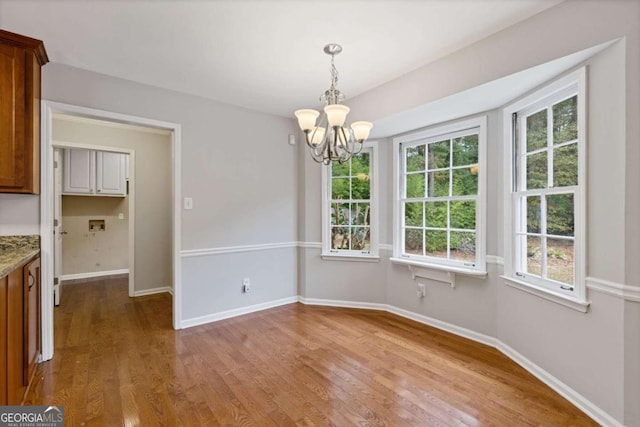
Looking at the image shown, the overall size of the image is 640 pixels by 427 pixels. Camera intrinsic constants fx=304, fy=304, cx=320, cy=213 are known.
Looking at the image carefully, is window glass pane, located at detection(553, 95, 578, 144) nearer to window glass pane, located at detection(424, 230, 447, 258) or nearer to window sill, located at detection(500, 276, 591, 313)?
window sill, located at detection(500, 276, 591, 313)

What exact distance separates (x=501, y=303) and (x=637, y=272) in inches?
46.4

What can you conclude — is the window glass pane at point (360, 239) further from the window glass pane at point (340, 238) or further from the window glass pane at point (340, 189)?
the window glass pane at point (340, 189)

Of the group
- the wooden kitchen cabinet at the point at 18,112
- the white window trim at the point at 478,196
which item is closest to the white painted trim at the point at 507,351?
the white window trim at the point at 478,196

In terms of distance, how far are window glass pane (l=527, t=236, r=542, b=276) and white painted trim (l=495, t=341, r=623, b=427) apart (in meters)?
0.70

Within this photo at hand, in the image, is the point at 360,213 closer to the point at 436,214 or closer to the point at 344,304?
the point at 436,214

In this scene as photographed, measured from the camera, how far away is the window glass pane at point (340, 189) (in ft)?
12.8

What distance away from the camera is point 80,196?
5480mm

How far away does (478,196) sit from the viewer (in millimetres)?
2924

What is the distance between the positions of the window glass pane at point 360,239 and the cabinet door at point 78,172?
15.0 feet

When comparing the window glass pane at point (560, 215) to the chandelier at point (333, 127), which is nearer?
the chandelier at point (333, 127)

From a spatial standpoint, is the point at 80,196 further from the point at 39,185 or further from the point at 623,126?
the point at 623,126

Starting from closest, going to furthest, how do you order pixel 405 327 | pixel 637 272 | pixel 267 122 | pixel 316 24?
pixel 637 272 < pixel 316 24 < pixel 405 327 < pixel 267 122

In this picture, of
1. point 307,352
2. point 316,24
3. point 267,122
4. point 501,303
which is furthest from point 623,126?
point 267,122

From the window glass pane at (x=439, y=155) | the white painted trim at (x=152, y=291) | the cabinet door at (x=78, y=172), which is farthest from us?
the cabinet door at (x=78, y=172)
